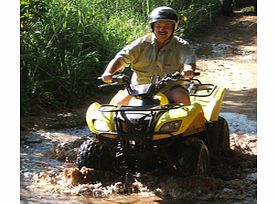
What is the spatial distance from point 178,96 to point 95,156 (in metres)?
0.81

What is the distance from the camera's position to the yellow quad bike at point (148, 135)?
3.84 meters

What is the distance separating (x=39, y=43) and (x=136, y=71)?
3.13m

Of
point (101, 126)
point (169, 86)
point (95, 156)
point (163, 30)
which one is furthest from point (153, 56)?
point (95, 156)

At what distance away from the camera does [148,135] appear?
3.81 m

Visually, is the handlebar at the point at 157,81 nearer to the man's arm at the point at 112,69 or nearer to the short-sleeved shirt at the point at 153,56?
the man's arm at the point at 112,69

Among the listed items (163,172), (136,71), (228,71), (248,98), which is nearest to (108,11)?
(228,71)

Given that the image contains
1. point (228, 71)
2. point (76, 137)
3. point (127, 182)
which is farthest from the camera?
point (228, 71)

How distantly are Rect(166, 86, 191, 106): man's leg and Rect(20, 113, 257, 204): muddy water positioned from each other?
0.61 metres

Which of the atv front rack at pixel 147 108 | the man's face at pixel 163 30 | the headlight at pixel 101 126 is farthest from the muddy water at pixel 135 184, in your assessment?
the man's face at pixel 163 30

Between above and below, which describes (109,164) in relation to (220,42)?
below

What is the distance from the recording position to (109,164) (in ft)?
13.9

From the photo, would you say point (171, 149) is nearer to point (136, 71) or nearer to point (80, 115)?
point (136, 71)

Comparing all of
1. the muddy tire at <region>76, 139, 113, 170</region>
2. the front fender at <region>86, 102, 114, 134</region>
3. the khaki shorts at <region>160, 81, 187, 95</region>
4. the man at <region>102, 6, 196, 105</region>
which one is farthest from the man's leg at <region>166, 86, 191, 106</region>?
the muddy tire at <region>76, 139, 113, 170</region>

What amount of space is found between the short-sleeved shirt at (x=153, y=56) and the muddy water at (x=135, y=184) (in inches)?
35.9
